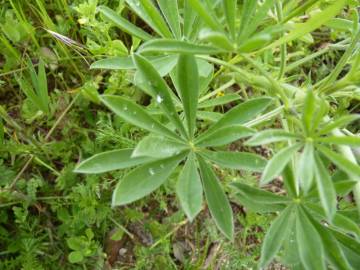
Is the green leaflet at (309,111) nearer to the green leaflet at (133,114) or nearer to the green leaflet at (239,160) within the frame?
the green leaflet at (239,160)

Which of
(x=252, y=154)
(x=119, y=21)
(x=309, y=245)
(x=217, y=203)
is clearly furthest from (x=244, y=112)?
(x=119, y=21)

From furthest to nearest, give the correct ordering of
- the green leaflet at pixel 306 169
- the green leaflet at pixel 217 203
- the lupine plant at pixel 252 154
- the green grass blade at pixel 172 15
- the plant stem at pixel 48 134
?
the plant stem at pixel 48 134, the green grass blade at pixel 172 15, the green leaflet at pixel 217 203, the lupine plant at pixel 252 154, the green leaflet at pixel 306 169

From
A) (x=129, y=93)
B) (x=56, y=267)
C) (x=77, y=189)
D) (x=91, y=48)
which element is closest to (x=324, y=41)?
(x=129, y=93)

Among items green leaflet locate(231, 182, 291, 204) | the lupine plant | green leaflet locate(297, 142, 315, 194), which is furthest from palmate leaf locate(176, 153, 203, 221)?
green leaflet locate(297, 142, 315, 194)

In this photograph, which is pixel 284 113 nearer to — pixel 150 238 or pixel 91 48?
pixel 91 48

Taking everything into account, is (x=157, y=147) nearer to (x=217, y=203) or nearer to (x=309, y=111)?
(x=217, y=203)

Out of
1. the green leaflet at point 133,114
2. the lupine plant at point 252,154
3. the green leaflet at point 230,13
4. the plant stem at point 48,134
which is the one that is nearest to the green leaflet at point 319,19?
the lupine plant at point 252,154
